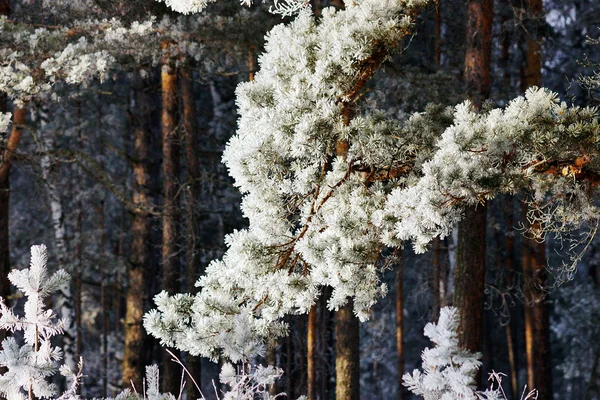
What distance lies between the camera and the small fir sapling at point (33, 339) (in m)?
4.01

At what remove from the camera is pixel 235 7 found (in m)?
10.6

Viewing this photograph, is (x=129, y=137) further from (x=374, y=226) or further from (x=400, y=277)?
(x=374, y=226)

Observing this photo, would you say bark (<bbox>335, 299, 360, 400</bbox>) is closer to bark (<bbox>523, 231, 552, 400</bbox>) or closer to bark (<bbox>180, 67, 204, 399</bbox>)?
bark (<bbox>180, 67, 204, 399</bbox>)

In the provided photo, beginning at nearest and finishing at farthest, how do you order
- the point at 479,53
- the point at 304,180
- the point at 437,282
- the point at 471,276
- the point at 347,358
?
the point at 304,180
the point at 471,276
the point at 479,53
the point at 347,358
the point at 437,282

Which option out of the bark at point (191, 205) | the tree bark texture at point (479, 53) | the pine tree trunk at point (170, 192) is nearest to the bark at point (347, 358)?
the bark at point (191, 205)

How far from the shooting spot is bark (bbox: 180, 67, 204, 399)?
11422 millimetres

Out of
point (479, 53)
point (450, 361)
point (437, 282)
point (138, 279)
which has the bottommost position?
point (450, 361)

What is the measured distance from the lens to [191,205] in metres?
11.6

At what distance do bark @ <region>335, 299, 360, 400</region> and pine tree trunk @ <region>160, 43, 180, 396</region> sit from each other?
2.68 meters

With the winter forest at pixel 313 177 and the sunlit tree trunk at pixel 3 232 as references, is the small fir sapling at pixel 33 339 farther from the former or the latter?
the sunlit tree trunk at pixel 3 232

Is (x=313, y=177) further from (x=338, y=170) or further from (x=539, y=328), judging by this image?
(x=539, y=328)

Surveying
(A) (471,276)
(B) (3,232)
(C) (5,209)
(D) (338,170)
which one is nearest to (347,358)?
(A) (471,276)

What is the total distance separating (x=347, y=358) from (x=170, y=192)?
12.4 feet

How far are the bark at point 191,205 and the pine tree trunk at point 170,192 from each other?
24 centimetres
